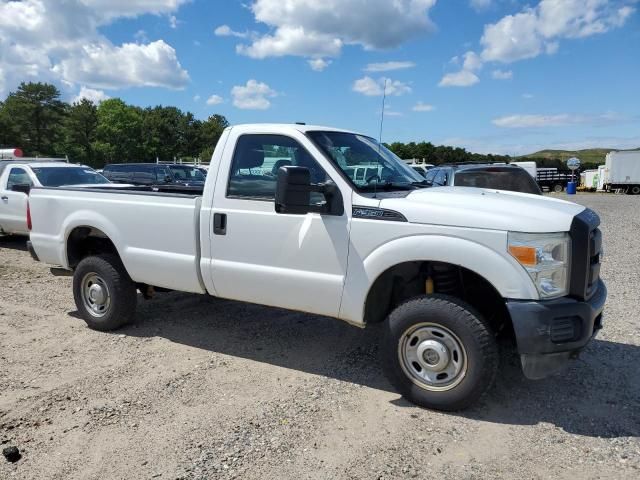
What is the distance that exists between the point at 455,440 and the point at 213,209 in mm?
2685

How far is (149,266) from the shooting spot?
5.07m

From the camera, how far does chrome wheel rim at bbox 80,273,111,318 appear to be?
5516 mm

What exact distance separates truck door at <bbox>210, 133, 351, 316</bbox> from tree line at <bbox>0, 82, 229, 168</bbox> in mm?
55854

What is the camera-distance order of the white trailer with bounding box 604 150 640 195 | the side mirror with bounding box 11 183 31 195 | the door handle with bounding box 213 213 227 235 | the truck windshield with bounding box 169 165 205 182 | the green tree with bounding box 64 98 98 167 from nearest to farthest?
the door handle with bounding box 213 213 227 235 < the side mirror with bounding box 11 183 31 195 < the truck windshield with bounding box 169 165 205 182 < the white trailer with bounding box 604 150 640 195 < the green tree with bounding box 64 98 98 167

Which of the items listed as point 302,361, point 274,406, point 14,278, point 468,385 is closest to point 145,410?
point 274,406

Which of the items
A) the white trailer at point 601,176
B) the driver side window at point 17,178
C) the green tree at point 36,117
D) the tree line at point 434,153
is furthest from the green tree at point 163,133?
the driver side window at point 17,178

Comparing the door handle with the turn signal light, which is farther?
the door handle

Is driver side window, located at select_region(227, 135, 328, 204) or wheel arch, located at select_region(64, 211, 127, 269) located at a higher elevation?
driver side window, located at select_region(227, 135, 328, 204)

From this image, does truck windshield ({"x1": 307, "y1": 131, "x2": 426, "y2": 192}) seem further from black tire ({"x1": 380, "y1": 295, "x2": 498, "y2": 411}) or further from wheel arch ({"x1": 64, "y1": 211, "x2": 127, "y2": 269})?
wheel arch ({"x1": 64, "y1": 211, "x2": 127, "y2": 269})

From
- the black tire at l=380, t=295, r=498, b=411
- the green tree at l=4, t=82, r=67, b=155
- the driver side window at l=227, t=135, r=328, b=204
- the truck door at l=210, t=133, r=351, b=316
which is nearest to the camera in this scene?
the black tire at l=380, t=295, r=498, b=411

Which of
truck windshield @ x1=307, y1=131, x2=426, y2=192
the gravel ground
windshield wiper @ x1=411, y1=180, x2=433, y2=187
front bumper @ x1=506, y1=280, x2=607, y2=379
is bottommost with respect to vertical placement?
the gravel ground

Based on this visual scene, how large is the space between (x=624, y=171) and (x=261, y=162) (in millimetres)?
43023

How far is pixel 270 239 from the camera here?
4301 mm

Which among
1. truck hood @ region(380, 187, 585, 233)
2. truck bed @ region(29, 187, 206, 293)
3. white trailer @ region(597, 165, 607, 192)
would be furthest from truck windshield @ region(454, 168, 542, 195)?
white trailer @ region(597, 165, 607, 192)
